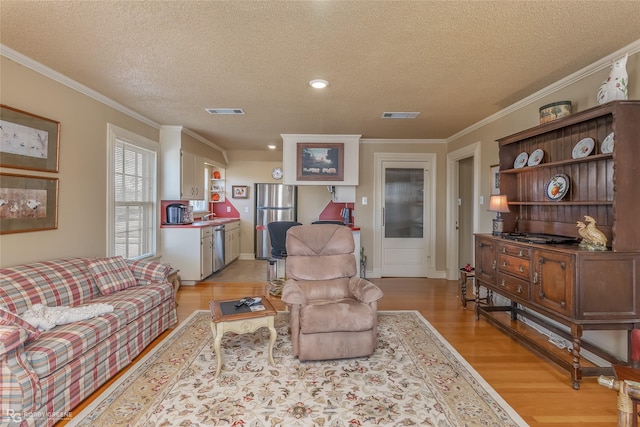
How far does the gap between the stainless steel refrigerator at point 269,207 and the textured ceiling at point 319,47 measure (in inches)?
135

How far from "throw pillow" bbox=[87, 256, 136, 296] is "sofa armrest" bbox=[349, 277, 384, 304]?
2.17 metres

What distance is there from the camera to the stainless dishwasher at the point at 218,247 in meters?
5.53

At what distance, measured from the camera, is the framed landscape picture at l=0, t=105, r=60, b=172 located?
241 cm

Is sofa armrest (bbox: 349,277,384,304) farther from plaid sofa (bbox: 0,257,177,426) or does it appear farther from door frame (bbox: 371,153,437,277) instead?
door frame (bbox: 371,153,437,277)

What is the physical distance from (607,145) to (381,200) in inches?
130

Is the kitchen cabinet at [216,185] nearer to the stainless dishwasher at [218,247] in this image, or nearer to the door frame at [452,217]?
→ the stainless dishwasher at [218,247]

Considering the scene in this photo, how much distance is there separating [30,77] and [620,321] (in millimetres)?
4908

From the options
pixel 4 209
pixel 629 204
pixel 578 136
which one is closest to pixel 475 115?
pixel 578 136

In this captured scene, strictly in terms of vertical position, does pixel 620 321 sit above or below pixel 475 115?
below

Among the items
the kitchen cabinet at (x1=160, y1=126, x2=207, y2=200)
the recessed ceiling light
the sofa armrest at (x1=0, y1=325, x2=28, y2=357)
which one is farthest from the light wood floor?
the recessed ceiling light

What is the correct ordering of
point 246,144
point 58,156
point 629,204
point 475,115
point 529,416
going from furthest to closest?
point 246,144 < point 475,115 < point 58,156 < point 629,204 < point 529,416

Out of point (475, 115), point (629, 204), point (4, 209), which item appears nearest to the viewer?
point (629, 204)

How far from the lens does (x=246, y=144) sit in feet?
20.2

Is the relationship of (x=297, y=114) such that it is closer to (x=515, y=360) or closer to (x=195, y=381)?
(x=195, y=381)
